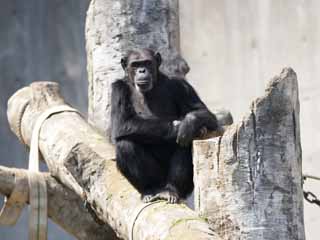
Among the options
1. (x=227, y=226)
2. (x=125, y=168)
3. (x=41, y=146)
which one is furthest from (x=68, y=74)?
(x=227, y=226)

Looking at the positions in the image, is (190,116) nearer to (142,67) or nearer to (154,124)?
(154,124)

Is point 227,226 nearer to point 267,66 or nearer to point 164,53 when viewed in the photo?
point 164,53

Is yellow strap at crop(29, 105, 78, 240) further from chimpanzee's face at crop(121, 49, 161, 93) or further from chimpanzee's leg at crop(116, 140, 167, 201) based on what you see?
chimpanzee's leg at crop(116, 140, 167, 201)

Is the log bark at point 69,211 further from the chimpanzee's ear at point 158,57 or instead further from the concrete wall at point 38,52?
the concrete wall at point 38,52

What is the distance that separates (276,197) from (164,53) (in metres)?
2.07

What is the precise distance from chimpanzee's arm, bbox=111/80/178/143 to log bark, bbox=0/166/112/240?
1.67ft

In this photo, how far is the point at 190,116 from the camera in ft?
18.8

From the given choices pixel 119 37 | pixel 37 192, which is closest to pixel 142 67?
pixel 119 37

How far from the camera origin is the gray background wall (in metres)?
9.42

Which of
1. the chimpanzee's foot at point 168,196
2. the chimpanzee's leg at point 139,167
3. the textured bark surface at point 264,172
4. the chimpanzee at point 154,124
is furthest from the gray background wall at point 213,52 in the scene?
the textured bark surface at point 264,172

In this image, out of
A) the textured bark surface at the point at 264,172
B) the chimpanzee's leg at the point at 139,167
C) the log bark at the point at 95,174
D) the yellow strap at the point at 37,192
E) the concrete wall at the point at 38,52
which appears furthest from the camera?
the concrete wall at the point at 38,52

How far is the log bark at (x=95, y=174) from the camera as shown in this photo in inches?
182

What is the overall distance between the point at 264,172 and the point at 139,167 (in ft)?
5.09

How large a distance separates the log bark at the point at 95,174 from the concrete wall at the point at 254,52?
3.28 meters
